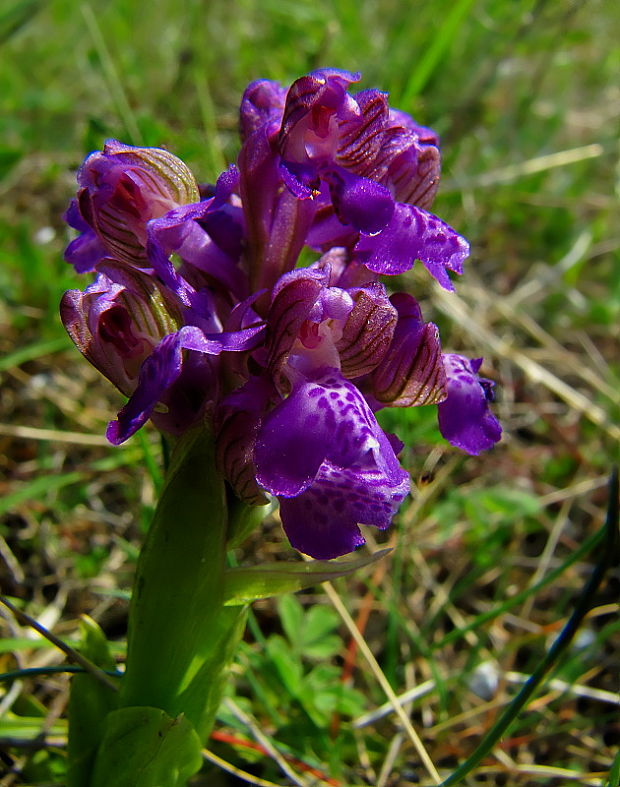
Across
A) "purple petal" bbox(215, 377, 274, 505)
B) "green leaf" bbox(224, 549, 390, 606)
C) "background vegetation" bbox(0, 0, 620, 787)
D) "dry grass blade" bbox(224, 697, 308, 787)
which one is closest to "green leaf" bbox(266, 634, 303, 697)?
"background vegetation" bbox(0, 0, 620, 787)

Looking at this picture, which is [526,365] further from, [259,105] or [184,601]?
[184,601]

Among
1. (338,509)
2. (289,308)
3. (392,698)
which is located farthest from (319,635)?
(289,308)

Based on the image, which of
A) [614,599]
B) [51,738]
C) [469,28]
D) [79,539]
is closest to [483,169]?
[469,28]

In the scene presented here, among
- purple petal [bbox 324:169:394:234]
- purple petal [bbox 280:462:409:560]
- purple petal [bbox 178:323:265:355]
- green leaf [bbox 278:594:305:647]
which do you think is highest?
purple petal [bbox 324:169:394:234]

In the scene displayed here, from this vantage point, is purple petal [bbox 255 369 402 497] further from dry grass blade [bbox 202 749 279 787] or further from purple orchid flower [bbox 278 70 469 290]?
dry grass blade [bbox 202 749 279 787]

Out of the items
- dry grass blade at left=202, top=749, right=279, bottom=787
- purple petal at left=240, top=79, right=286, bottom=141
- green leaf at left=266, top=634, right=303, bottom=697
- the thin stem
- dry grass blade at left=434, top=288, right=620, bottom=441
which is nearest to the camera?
the thin stem

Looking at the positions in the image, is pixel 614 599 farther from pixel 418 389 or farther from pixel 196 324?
pixel 196 324
